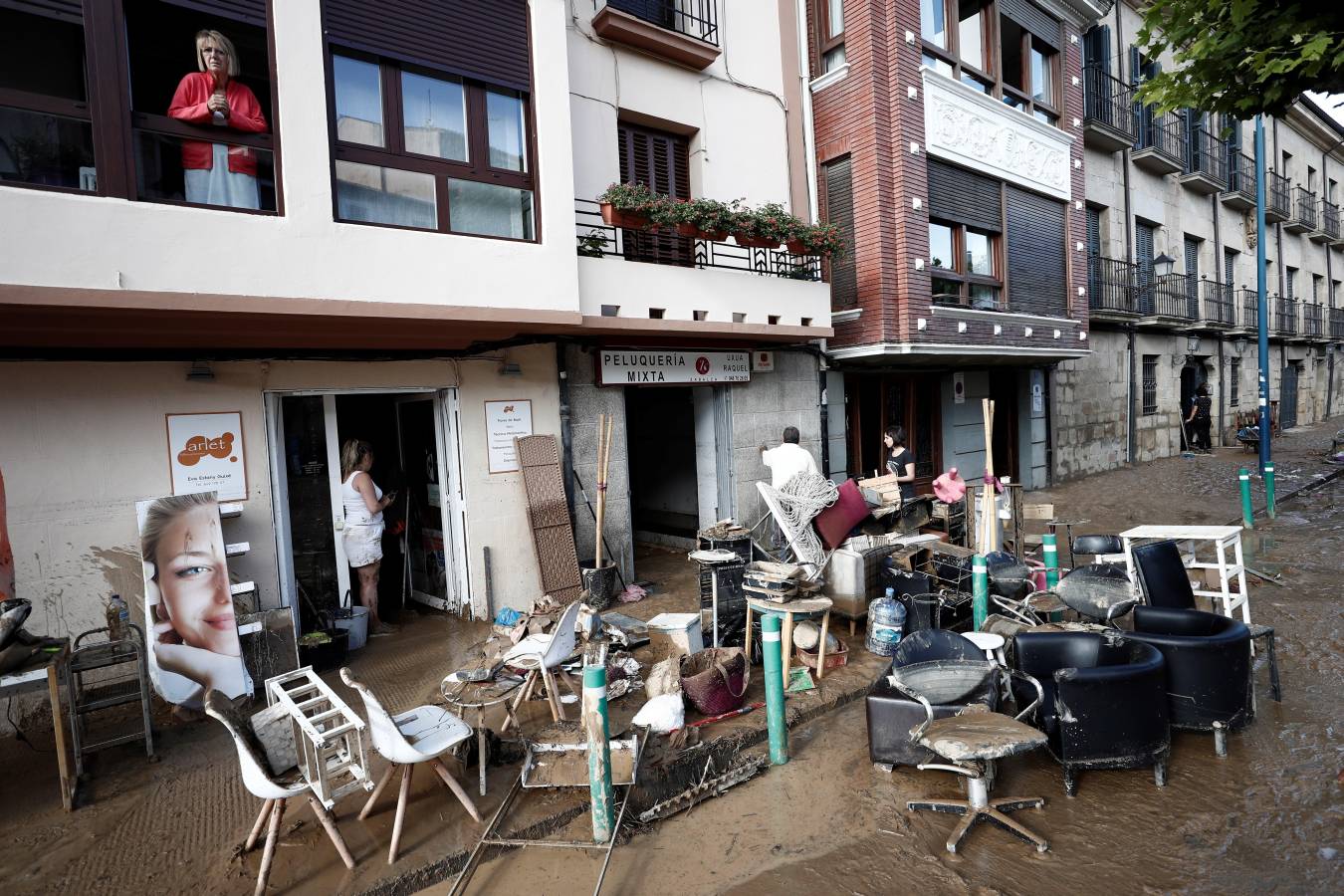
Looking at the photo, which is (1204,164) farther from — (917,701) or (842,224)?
(917,701)

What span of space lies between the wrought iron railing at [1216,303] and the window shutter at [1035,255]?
10083 millimetres

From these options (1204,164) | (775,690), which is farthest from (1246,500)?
(1204,164)

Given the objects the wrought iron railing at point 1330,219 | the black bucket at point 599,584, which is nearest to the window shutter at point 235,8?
the black bucket at point 599,584

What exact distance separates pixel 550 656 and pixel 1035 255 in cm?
1200

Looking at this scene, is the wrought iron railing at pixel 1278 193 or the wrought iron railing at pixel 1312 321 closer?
the wrought iron railing at pixel 1278 193

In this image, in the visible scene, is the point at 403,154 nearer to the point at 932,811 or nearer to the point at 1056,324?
the point at 932,811

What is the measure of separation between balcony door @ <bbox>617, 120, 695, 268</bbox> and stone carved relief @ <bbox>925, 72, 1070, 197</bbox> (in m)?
4.02

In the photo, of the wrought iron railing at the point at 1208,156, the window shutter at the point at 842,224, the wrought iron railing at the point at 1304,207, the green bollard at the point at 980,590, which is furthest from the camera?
the wrought iron railing at the point at 1304,207

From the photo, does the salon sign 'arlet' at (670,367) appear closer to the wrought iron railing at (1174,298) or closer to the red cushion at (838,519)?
the red cushion at (838,519)

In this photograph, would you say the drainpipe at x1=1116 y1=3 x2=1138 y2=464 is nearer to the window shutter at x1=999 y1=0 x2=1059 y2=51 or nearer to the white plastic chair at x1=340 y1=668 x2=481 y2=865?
the window shutter at x1=999 y1=0 x2=1059 y2=51

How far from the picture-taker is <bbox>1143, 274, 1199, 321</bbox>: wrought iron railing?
17.5 metres

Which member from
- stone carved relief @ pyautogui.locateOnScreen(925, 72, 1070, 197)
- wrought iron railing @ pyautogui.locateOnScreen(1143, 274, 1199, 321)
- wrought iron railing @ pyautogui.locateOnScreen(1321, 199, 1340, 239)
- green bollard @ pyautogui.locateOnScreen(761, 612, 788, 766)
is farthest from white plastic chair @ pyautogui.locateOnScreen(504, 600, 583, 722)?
wrought iron railing @ pyautogui.locateOnScreen(1321, 199, 1340, 239)

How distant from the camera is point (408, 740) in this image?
3695mm

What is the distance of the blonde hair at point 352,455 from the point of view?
7066 millimetres
